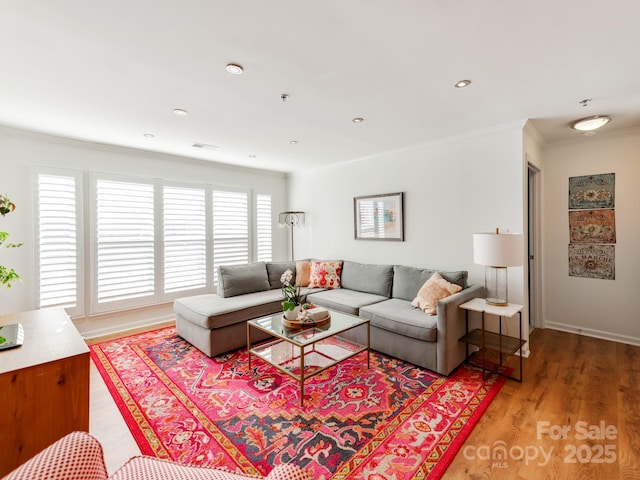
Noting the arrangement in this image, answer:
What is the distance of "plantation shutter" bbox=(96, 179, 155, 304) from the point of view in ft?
12.3

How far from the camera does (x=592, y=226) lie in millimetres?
3621

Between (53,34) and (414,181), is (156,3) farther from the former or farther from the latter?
(414,181)

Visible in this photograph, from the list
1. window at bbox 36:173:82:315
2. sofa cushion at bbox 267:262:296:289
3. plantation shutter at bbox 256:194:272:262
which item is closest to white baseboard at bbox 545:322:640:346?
sofa cushion at bbox 267:262:296:289

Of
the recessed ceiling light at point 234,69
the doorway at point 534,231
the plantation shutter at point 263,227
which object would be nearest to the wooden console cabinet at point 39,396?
the recessed ceiling light at point 234,69

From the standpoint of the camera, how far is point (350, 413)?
7.07ft

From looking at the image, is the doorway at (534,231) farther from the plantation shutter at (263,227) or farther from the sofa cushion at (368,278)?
the plantation shutter at (263,227)

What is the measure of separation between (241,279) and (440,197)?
109 inches

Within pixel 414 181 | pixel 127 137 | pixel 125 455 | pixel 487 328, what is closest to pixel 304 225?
pixel 414 181

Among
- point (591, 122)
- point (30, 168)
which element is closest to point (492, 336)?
point (591, 122)

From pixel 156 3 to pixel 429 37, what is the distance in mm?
1466

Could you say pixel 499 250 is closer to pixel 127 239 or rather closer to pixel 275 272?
pixel 275 272

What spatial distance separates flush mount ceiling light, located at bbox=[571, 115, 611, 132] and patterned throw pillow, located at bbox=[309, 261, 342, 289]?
3204 millimetres

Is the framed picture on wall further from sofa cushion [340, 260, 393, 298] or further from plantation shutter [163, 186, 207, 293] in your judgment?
plantation shutter [163, 186, 207, 293]

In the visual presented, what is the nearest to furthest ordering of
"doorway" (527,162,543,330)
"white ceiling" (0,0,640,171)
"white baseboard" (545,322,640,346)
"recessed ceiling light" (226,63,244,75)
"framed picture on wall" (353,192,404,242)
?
"white ceiling" (0,0,640,171) < "recessed ceiling light" (226,63,244,75) < "white baseboard" (545,322,640,346) < "doorway" (527,162,543,330) < "framed picture on wall" (353,192,404,242)
